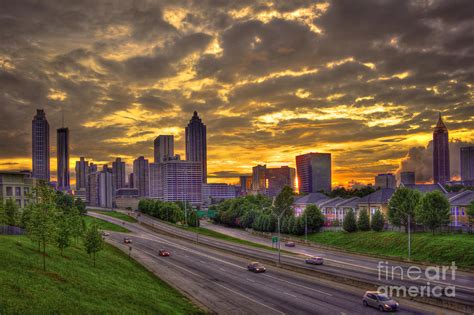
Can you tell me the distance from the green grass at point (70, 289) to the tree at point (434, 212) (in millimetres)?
60282

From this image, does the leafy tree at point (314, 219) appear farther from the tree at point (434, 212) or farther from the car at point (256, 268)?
the car at point (256, 268)

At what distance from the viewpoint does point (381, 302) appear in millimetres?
39688

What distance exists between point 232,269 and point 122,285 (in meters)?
29.0

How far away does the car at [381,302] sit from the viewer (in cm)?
3938

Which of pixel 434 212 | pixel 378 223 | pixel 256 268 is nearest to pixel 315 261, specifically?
pixel 256 268

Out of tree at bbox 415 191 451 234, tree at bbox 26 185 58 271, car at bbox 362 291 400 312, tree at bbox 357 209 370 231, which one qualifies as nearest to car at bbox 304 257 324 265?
car at bbox 362 291 400 312

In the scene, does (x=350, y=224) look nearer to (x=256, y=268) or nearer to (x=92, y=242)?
(x=256, y=268)

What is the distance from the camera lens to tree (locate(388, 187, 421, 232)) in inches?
3784

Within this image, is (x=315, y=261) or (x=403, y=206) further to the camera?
(x=403, y=206)

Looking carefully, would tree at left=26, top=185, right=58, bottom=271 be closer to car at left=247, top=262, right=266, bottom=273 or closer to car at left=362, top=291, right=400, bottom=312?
car at left=362, top=291, right=400, bottom=312

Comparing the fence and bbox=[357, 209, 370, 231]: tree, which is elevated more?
the fence

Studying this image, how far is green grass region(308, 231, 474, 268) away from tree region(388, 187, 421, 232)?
182 inches

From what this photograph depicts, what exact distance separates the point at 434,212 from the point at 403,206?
1108cm

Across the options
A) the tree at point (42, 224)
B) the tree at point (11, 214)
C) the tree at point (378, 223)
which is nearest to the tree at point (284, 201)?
the tree at point (378, 223)
